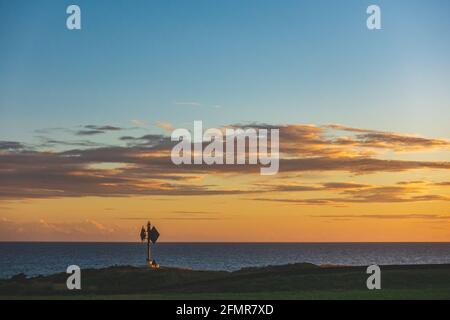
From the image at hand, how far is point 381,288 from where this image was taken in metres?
41.2

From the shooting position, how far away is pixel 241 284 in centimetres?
4366

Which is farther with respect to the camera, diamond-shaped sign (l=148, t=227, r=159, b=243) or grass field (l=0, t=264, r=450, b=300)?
diamond-shaped sign (l=148, t=227, r=159, b=243)

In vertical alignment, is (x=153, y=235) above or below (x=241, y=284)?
above

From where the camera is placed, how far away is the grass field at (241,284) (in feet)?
126

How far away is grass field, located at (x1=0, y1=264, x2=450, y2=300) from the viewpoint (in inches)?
1507

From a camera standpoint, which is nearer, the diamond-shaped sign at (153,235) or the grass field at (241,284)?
the grass field at (241,284)

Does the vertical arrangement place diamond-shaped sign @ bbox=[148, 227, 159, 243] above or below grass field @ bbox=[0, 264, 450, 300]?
above

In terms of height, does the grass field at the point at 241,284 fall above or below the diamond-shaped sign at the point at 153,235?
below
